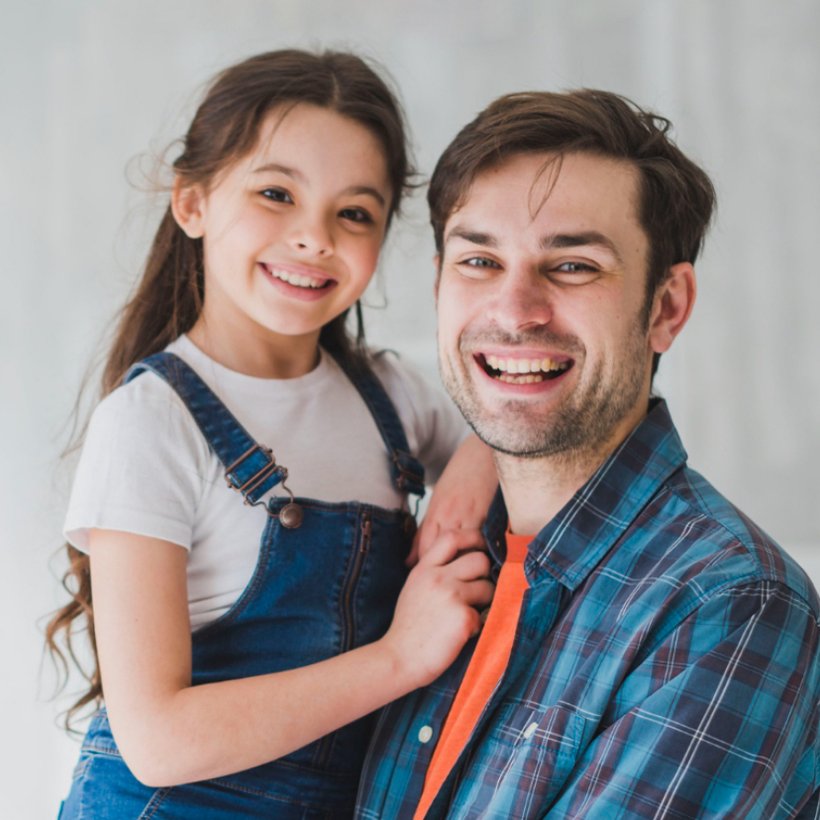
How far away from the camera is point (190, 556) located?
1.60 metres

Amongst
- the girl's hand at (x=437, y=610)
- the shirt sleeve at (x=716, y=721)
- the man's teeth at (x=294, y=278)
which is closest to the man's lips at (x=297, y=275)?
the man's teeth at (x=294, y=278)

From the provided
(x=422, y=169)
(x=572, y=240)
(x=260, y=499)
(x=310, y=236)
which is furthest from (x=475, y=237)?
(x=422, y=169)

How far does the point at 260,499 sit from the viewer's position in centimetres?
158

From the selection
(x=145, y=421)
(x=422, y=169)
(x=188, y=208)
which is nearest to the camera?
(x=145, y=421)

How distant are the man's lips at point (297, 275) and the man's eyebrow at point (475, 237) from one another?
8.9 inches

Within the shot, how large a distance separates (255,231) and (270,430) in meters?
0.29

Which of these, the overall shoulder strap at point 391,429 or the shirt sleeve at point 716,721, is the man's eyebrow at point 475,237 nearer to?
the overall shoulder strap at point 391,429

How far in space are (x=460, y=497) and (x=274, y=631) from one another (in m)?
0.35

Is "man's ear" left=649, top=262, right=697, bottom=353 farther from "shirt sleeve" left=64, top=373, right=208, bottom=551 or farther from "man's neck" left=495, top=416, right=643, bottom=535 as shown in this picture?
"shirt sleeve" left=64, top=373, right=208, bottom=551

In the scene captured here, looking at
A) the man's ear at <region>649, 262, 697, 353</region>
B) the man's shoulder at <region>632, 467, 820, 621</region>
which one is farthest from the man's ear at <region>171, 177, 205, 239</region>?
the man's shoulder at <region>632, 467, 820, 621</region>

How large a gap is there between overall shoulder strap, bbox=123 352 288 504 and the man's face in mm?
316

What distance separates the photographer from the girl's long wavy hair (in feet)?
5.55

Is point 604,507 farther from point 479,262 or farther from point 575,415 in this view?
point 479,262

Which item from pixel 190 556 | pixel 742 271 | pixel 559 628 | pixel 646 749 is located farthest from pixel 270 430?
pixel 742 271
